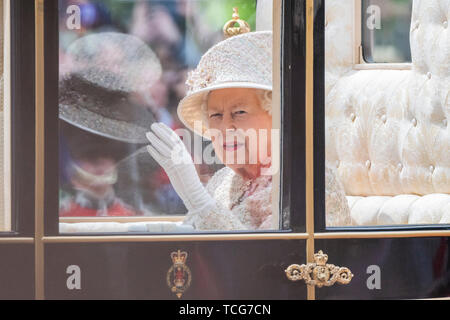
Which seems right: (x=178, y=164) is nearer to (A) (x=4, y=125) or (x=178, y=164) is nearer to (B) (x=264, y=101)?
Result: (B) (x=264, y=101)

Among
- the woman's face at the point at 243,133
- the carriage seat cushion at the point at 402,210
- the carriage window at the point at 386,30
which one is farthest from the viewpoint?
the carriage window at the point at 386,30

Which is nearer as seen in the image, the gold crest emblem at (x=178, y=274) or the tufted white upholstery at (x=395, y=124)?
the gold crest emblem at (x=178, y=274)

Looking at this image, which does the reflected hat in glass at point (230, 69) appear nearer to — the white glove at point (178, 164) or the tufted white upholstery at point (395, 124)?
the white glove at point (178, 164)

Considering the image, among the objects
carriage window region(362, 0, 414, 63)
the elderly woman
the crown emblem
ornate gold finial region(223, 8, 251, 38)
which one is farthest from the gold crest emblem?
carriage window region(362, 0, 414, 63)

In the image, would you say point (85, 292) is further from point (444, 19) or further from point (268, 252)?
point (444, 19)

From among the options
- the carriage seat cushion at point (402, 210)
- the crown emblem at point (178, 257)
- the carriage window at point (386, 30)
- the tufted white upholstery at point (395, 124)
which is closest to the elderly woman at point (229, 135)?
the crown emblem at point (178, 257)

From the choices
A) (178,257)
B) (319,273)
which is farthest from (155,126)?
(319,273)

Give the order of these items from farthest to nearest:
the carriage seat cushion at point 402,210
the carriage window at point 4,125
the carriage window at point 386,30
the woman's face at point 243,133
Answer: the carriage window at point 386,30 → the carriage seat cushion at point 402,210 → the woman's face at point 243,133 → the carriage window at point 4,125

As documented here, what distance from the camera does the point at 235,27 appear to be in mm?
2318

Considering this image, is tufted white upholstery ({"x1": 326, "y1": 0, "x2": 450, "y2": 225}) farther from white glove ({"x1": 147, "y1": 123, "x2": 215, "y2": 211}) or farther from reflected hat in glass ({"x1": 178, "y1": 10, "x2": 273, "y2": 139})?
white glove ({"x1": 147, "y1": 123, "x2": 215, "y2": 211})

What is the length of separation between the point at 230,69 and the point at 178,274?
0.63 metres

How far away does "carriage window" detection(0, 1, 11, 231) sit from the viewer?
6.89 ft

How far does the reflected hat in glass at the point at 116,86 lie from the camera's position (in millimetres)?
2160

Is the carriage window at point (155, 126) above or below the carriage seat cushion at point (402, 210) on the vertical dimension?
above
